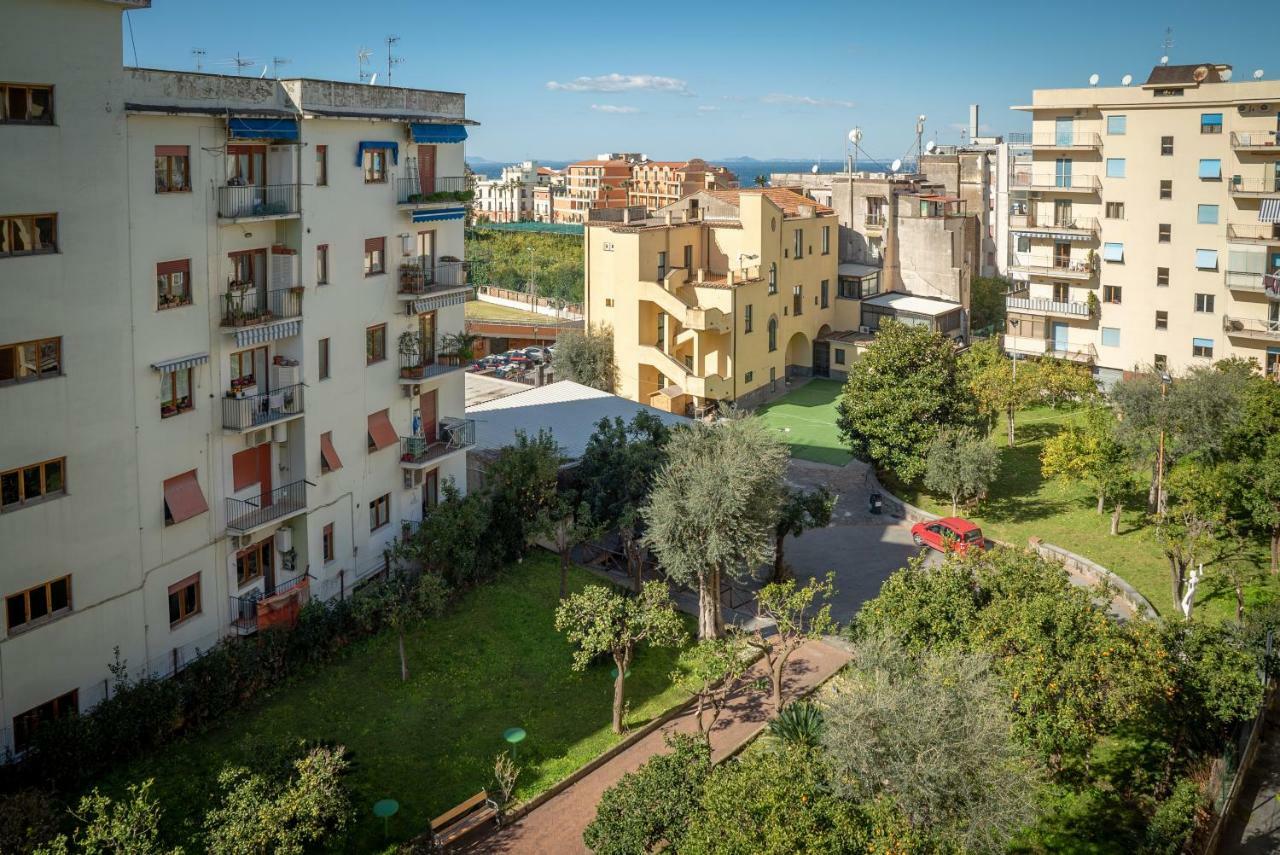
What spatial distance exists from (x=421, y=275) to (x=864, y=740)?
18954 millimetres

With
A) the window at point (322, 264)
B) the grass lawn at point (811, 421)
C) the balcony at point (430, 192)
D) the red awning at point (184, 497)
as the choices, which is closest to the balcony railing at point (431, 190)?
the balcony at point (430, 192)

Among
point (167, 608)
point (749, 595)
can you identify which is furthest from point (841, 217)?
point (167, 608)

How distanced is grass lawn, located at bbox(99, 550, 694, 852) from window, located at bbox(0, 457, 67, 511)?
18.9 feet

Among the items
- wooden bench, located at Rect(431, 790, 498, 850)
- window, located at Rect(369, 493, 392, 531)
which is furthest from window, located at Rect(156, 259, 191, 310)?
wooden bench, located at Rect(431, 790, 498, 850)

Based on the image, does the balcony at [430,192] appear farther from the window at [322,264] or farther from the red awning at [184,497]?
the red awning at [184,497]

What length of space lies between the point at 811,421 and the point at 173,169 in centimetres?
3622

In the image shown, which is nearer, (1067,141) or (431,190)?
(431,190)

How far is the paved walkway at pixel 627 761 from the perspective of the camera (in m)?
22.3

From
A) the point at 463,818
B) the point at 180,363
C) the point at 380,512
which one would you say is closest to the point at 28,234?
the point at 180,363

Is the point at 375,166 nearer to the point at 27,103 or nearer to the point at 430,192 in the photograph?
the point at 430,192

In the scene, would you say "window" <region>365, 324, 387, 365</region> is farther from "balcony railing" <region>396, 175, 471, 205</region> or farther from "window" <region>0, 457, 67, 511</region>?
"window" <region>0, 457, 67, 511</region>

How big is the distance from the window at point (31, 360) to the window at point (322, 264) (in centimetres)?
769

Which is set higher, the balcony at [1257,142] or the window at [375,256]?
the balcony at [1257,142]

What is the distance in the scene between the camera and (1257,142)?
50062 mm
